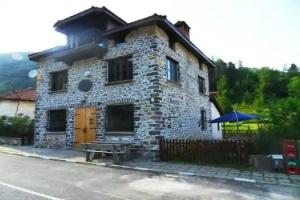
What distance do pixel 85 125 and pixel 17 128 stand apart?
7897 mm

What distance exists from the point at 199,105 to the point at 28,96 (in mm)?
18162

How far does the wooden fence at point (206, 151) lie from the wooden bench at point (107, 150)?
1.72 m

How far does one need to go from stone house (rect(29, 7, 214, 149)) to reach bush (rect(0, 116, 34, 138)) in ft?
8.64

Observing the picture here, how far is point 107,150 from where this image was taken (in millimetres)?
11219

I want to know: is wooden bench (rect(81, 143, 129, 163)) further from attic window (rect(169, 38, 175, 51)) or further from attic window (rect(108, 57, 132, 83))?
attic window (rect(169, 38, 175, 51))

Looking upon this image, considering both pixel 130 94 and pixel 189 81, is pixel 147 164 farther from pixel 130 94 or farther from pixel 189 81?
pixel 189 81

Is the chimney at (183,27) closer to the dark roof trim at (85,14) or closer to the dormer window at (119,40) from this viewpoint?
the dark roof trim at (85,14)

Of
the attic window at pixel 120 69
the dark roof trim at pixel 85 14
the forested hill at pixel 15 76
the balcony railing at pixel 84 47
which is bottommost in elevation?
the attic window at pixel 120 69

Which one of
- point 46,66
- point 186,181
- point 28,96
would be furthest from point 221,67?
point 186,181

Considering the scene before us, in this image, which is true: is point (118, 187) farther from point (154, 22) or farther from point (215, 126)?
point (215, 126)

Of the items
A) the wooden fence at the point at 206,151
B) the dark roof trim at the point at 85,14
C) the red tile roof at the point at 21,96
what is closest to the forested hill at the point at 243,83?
the red tile roof at the point at 21,96

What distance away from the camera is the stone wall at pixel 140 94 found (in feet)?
40.0

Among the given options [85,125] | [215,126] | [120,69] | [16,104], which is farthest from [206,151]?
[16,104]

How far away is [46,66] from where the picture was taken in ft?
56.8
